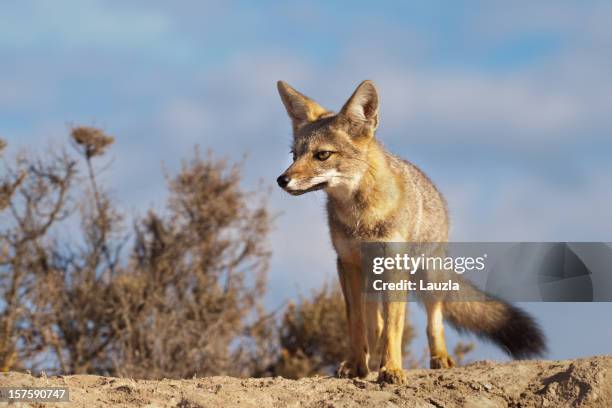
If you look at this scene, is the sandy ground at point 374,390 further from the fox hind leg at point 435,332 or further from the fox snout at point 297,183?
the fox snout at point 297,183

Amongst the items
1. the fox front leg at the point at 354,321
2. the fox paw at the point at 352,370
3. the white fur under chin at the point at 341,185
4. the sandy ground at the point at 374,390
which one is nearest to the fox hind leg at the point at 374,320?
the fox front leg at the point at 354,321

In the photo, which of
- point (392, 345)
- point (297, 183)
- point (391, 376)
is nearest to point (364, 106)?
point (297, 183)

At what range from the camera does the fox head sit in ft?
23.8

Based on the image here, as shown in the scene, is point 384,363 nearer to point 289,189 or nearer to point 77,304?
point 289,189


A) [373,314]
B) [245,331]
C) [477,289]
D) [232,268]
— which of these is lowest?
[373,314]

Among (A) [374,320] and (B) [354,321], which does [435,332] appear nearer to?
(A) [374,320]

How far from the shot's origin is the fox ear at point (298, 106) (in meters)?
8.00

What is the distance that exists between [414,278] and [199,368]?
421 inches

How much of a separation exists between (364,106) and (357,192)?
70cm

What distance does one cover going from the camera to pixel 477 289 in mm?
9344

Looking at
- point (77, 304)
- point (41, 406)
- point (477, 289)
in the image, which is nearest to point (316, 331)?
point (77, 304)

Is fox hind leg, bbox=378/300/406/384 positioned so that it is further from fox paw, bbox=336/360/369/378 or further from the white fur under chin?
the white fur under chin

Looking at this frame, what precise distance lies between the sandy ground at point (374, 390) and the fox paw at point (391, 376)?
69 millimetres

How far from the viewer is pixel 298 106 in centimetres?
807
